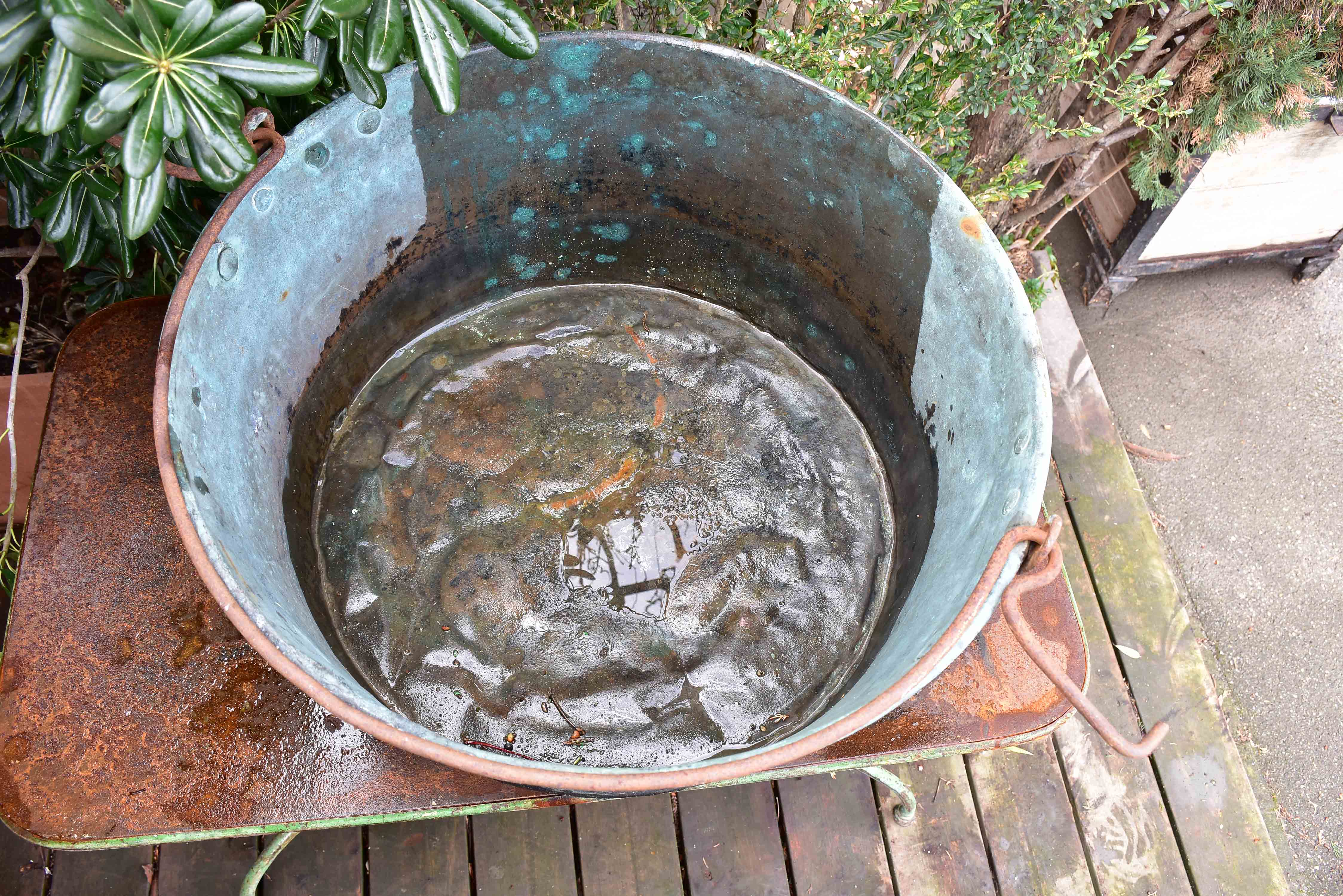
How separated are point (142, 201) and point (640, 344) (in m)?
1.05

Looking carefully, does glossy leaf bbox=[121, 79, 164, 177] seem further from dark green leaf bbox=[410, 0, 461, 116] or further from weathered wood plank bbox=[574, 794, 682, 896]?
weathered wood plank bbox=[574, 794, 682, 896]

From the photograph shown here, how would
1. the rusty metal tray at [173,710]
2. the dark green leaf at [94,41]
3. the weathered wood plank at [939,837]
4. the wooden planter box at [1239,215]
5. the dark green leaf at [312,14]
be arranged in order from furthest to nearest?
the wooden planter box at [1239,215] < the weathered wood plank at [939,837] < the rusty metal tray at [173,710] < the dark green leaf at [312,14] < the dark green leaf at [94,41]

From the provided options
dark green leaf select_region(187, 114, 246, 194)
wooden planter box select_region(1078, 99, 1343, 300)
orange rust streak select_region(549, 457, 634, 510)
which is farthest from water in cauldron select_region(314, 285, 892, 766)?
wooden planter box select_region(1078, 99, 1343, 300)

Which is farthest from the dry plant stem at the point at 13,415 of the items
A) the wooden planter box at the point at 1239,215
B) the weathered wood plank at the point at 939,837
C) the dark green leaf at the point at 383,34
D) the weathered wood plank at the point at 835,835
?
the wooden planter box at the point at 1239,215

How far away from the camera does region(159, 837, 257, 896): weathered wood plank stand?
169cm

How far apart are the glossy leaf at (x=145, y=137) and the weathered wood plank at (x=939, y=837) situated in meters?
1.64

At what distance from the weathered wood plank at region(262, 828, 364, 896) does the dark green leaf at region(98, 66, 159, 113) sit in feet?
4.40

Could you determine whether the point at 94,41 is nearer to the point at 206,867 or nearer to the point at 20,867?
the point at 206,867

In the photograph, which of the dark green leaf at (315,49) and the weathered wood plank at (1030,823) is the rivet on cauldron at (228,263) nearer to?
the dark green leaf at (315,49)

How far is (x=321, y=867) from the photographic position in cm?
171

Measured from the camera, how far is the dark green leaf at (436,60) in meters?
1.18

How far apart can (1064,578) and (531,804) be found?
2.94 feet

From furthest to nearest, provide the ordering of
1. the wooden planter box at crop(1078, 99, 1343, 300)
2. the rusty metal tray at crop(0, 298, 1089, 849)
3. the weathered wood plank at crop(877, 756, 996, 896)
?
the wooden planter box at crop(1078, 99, 1343, 300) → the weathered wood plank at crop(877, 756, 996, 896) → the rusty metal tray at crop(0, 298, 1089, 849)

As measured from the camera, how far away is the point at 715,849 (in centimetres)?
178
